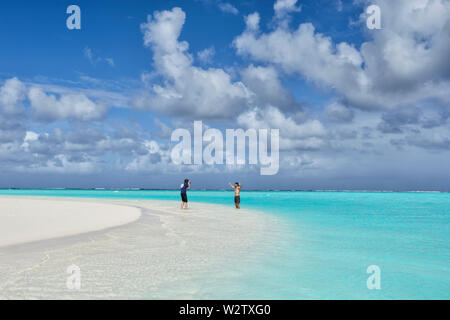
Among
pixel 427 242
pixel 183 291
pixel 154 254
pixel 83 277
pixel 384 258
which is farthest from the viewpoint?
pixel 427 242

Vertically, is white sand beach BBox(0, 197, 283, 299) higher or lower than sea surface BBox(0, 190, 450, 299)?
higher

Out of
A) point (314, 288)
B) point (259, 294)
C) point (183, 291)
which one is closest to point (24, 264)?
point (183, 291)

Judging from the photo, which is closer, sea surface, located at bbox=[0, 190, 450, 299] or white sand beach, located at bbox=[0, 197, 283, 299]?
white sand beach, located at bbox=[0, 197, 283, 299]

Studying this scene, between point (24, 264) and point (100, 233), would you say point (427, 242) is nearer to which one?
point (100, 233)

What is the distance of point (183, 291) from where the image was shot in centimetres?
633

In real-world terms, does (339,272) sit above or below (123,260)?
below

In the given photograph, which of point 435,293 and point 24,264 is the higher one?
point 24,264

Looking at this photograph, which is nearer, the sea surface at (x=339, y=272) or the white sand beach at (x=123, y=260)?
the white sand beach at (x=123, y=260)

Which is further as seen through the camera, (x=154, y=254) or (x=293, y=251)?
(x=293, y=251)

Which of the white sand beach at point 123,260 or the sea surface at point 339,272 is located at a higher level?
the white sand beach at point 123,260

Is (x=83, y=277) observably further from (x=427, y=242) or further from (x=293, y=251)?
(x=427, y=242)

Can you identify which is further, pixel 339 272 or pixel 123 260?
pixel 123 260

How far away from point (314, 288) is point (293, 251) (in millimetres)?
3622
